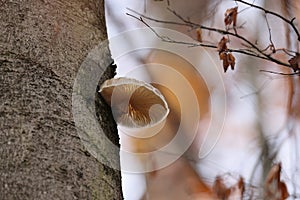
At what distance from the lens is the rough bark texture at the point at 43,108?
1.58 feet

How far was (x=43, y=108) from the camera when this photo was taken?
54 centimetres

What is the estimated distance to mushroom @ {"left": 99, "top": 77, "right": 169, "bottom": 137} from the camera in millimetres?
646

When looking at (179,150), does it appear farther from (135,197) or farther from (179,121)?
(135,197)

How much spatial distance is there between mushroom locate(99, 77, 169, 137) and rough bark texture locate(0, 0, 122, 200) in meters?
0.03

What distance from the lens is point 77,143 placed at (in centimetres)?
54

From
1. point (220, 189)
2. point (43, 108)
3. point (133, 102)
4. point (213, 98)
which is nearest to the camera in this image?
point (43, 108)

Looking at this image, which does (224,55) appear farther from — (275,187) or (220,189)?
(220,189)

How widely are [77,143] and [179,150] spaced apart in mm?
1572

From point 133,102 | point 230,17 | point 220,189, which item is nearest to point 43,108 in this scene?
point 133,102

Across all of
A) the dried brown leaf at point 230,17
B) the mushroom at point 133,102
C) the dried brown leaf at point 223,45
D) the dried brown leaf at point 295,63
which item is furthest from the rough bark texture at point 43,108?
the dried brown leaf at point 230,17

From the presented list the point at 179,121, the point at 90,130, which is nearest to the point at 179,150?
the point at 179,121

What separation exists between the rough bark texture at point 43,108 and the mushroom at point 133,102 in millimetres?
27

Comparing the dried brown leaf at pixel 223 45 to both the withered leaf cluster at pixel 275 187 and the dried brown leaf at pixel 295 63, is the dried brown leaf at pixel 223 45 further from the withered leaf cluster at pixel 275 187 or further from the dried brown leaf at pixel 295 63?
the withered leaf cluster at pixel 275 187

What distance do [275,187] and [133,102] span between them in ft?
4.69
